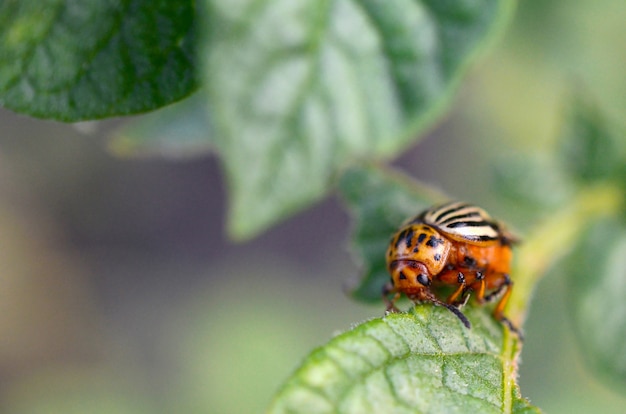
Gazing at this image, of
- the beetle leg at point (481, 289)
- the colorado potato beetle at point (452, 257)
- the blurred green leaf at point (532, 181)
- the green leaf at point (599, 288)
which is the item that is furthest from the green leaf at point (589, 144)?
the beetle leg at point (481, 289)

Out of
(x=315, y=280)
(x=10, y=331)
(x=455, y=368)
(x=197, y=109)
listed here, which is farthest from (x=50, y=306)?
(x=455, y=368)

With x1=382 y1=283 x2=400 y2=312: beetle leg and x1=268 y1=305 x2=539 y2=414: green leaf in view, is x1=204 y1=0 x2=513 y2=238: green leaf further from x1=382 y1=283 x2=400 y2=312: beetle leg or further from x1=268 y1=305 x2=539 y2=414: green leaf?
x1=268 y1=305 x2=539 y2=414: green leaf

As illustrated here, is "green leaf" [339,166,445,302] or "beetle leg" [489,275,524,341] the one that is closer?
"beetle leg" [489,275,524,341]

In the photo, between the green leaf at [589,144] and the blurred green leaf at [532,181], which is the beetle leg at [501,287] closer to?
the blurred green leaf at [532,181]

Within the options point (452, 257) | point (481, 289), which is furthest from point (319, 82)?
point (481, 289)

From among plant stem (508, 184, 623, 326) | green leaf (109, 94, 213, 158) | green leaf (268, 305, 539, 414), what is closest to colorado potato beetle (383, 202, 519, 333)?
plant stem (508, 184, 623, 326)

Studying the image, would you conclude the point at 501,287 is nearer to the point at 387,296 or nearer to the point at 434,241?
the point at 434,241

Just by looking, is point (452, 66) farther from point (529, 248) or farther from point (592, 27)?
point (592, 27)
